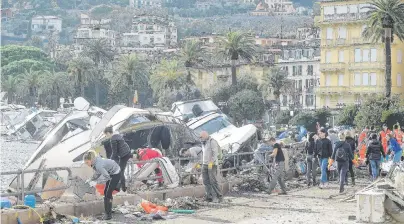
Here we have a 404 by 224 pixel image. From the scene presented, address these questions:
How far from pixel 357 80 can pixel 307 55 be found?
3434 centimetres

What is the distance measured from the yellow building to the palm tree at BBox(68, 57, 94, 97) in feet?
136

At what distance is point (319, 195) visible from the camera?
25016 mm

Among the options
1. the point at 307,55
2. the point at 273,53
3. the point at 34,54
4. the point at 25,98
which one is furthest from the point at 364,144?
the point at 34,54

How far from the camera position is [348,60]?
319ft

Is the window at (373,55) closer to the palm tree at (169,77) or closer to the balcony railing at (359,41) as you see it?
the balcony railing at (359,41)

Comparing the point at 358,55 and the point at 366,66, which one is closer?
the point at 366,66

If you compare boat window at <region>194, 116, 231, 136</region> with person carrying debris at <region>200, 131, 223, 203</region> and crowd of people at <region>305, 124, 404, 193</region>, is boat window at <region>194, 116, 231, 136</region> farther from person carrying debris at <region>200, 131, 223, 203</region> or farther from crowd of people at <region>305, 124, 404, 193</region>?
person carrying debris at <region>200, 131, 223, 203</region>

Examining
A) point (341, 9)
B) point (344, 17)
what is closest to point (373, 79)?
point (344, 17)

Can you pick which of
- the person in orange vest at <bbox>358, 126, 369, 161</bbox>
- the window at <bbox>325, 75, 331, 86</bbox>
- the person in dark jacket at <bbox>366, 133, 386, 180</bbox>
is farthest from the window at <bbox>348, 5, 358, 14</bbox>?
the person in dark jacket at <bbox>366, 133, 386, 180</bbox>

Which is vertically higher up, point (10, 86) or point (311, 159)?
point (311, 159)

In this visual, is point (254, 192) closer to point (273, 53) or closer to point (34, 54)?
point (273, 53)

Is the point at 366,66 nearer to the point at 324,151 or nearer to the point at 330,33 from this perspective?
the point at 330,33

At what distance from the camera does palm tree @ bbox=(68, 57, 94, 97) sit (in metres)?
129

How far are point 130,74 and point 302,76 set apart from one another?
2458 centimetres
